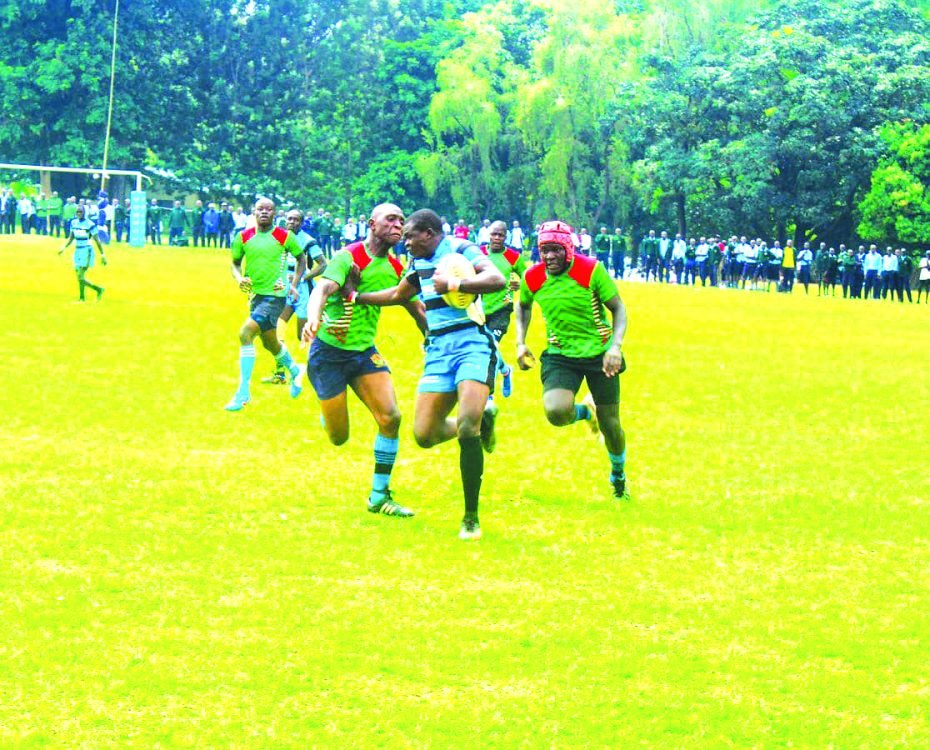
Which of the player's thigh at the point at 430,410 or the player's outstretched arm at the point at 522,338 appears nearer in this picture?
the player's thigh at the point at 430,410

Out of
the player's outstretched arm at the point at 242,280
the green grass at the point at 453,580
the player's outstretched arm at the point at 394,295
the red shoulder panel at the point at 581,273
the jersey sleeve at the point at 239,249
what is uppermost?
the red shoulder panel at the point at 581,273

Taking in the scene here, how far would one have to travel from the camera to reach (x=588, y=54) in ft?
217

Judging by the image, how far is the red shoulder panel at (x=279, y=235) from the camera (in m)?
15.8

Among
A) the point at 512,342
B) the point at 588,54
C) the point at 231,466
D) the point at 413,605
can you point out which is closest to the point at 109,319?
the point at 512,342

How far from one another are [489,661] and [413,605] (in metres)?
1.00

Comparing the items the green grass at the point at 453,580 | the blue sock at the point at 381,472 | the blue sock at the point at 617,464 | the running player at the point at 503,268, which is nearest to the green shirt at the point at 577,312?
the blue sock at the point at 617,464

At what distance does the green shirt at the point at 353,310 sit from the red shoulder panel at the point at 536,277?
0.94 meters

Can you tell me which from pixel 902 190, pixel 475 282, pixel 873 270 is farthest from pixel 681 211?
pixel 475 282

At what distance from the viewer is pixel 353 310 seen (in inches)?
413

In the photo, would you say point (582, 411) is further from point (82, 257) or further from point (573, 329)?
point (82, 257)

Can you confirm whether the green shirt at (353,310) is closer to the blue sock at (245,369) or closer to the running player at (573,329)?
the running player at (573,329)

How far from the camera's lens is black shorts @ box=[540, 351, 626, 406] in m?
10.6

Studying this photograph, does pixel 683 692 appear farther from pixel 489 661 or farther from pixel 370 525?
pixel 370 525

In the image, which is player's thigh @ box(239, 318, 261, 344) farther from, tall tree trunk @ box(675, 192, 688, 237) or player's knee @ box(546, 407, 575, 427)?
tall tree trunk @ box(675, 192, 688, 237)
